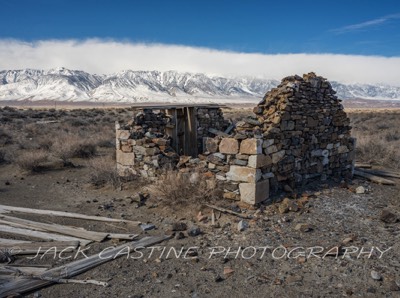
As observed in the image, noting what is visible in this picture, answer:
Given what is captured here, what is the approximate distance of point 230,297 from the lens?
4078mm

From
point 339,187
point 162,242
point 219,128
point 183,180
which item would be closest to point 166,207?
point 183,180

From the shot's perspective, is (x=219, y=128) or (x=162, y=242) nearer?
(x=162, y=242)

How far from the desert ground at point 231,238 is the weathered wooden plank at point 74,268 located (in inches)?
3.9

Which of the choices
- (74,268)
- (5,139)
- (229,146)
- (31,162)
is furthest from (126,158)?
(5,139)

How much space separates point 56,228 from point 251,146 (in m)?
3.79

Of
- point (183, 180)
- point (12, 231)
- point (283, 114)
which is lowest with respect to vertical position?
point (12, 231)

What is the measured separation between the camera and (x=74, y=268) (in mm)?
4641

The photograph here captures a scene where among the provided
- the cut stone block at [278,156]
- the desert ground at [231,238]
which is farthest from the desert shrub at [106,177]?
the cut stone block at [278,156]

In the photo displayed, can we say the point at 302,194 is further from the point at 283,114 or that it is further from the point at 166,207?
the point at 166,207

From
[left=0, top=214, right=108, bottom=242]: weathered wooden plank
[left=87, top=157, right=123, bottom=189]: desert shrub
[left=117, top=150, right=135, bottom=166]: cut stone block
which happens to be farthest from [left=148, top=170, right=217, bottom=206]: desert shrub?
[left=117, top=150, right=135, bottom=166]: cut stone block

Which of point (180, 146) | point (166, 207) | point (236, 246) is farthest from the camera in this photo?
point (180, 146)

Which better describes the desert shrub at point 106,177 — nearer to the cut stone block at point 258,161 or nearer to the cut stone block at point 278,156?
the cut stone block at point 258,161

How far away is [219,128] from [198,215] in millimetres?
6565

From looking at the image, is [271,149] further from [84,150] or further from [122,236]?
[84,150]
